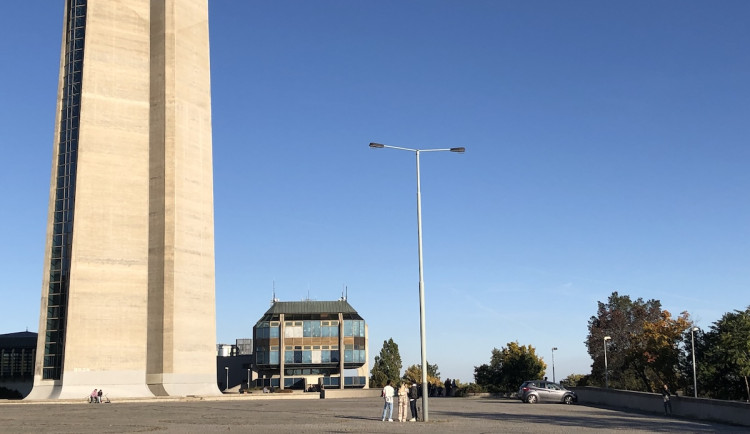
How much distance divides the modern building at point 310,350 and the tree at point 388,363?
634 centimetres

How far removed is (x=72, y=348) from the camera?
66938 millimetres

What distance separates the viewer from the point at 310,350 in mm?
109562

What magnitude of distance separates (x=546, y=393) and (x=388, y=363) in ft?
216

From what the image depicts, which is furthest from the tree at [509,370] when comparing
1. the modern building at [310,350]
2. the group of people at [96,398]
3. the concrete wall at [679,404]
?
the group of people at [96,398]

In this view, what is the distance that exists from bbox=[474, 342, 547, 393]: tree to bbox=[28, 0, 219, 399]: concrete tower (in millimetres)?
37877

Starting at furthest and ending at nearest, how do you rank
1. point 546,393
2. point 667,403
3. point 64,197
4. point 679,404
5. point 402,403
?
point 64,197
point 546,393
point 667,403
point 679,404
point 402,403

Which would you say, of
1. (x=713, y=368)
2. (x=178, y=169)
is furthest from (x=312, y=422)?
(x=178, y=169)

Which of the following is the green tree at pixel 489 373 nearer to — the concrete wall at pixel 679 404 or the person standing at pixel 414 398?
the concrete wall at pixel 679 404

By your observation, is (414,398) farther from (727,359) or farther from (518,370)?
(518,370)

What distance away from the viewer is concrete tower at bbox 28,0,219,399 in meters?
68.6

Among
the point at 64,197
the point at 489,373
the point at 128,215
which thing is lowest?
the point at 489,373

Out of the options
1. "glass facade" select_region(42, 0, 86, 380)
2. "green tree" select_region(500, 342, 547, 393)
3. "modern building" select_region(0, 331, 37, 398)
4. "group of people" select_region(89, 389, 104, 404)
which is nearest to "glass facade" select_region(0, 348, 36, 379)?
"modern building" select_region(0, 331, 37, 398)

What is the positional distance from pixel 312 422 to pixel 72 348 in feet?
144

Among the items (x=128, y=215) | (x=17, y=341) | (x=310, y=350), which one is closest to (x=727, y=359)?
(x=128, y=215)
